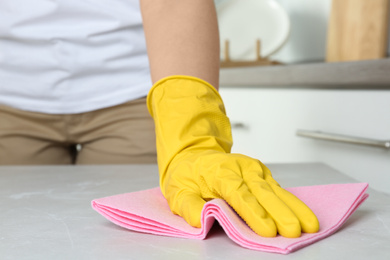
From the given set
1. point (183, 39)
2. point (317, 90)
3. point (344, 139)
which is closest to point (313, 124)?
point (317, 90)

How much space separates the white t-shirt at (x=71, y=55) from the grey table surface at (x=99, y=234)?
24 cm

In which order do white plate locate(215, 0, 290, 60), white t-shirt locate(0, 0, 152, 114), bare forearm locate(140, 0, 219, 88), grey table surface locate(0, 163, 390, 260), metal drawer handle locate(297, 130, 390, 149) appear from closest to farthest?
1. grey table surface locate(0, 163, 390, 260)
2. bare forearm locate(140, 0, 219, 88)
3. white t-shirt locate(0, 0, 152, 114)
4. metal drawer handle locate(297, 130, 390, 149)
5. white plate locate(215, 0, 290, 60)

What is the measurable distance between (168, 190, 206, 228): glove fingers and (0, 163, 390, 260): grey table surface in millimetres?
22

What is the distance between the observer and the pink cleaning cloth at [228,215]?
439 millimetres

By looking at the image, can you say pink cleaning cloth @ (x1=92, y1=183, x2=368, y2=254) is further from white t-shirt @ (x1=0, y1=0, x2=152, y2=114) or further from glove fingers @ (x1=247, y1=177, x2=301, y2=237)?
white t-shirt @ (x1=0, y1=0, x2=152, y2=114)

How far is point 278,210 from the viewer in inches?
18.0

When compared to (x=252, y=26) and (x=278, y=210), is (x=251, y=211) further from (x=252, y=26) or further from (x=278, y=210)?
(x=252, y=26)

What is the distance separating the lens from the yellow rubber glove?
46 cm

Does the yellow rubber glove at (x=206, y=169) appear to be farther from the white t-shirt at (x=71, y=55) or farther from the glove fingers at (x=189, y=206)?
the white t-shirt at (x=71, y=55)

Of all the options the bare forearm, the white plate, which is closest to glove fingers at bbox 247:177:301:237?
the bare forearm

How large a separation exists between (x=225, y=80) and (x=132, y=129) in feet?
3.00

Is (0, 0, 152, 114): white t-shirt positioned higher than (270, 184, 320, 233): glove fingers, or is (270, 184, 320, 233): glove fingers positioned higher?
(0, 0, 152, 114): white t-shirt

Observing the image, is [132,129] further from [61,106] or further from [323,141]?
[323,141]

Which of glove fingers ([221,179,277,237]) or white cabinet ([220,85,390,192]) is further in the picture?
white cabinet ([220,85,390,192])
